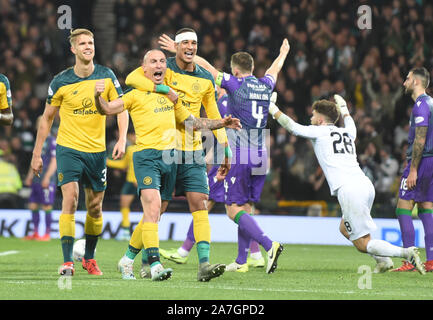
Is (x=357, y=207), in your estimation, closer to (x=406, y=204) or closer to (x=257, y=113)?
(x=406, y=204)

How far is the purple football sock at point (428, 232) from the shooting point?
10117mm

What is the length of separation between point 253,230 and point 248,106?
1.44m

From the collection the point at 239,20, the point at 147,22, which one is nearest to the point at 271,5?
the point at 239,20

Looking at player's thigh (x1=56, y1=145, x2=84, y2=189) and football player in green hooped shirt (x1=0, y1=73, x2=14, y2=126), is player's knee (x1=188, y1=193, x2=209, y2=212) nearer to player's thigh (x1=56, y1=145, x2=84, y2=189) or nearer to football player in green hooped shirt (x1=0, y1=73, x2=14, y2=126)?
player's thigh (x1=56, y1=145, x2=84, y2=189)

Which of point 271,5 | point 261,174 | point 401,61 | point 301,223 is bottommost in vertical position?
point 301,223

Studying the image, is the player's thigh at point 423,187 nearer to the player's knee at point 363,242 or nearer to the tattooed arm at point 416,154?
the tattooed arm at point 416,154

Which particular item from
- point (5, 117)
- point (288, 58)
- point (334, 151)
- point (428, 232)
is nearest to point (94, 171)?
point (5, 117)

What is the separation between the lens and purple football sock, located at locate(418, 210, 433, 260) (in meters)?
10.1

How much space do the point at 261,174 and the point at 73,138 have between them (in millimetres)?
2340

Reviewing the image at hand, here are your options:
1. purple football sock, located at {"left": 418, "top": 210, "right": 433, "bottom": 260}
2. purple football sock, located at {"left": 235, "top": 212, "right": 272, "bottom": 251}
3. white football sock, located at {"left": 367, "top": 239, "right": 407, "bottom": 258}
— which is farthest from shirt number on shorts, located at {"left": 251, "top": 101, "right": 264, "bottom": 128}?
purple football sock, located at {"left": 418, "top": 210, "right": 433, "bottom": 260}

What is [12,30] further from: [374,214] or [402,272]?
[402,272]

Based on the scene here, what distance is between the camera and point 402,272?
32.3 ft

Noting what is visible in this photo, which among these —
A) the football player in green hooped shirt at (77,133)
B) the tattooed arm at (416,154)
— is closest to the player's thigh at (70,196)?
the football player in green hooped shirt at (77,133)

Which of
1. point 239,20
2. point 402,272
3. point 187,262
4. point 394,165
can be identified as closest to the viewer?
Answer: point 402,272
